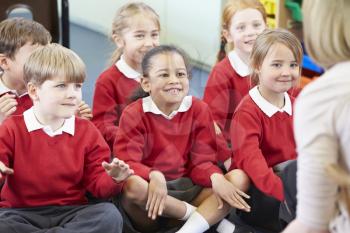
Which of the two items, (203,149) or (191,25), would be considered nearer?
(203,149)

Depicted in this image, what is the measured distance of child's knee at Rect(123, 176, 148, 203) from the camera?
1.67 m

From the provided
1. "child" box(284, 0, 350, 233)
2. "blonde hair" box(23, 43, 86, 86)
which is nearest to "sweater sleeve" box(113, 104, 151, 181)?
"blonde hair" box(23, 43, 86, 86)

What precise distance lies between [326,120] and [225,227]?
2.94 feet

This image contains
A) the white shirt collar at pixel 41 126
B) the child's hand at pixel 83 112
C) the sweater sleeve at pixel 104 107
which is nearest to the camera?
the white shirt collar at pixel 41 126

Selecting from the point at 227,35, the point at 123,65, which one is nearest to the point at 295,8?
the point at 227,35

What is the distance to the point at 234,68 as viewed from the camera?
215 cm

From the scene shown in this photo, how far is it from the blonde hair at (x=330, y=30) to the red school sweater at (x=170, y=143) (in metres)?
0.85

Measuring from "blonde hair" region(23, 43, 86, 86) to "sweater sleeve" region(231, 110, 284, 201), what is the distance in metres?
0.47

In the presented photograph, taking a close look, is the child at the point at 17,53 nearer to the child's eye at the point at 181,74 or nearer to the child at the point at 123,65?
the child at the point at 123,65

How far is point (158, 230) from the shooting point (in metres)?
1.77

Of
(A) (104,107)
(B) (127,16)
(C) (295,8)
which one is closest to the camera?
(A) (104,107)

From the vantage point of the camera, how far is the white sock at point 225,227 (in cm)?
179

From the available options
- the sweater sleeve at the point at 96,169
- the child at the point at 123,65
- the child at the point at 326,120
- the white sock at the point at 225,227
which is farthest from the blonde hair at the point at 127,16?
the child at the point at 326,120

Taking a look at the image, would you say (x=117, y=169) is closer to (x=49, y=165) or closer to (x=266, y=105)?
(x=49, y=165)
